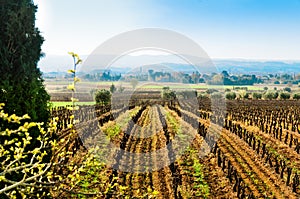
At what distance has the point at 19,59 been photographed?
310 inches

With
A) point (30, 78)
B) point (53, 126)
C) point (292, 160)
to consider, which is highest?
point (30, 78)

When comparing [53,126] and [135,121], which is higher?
[53,126]

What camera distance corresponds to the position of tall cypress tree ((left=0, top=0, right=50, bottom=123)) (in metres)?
7.48

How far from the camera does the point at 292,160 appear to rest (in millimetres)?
17031

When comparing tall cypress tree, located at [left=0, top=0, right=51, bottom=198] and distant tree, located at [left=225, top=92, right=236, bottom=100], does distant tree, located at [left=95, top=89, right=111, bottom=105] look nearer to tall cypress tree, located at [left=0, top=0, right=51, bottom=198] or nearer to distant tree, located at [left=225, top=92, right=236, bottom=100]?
distant tree, located at [left=225, top=92, right=236, bottom=100]

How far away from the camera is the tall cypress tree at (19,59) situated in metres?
7.48

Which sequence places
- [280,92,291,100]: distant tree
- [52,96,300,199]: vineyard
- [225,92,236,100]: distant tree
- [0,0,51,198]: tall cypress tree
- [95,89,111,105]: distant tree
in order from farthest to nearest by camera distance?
[225,92,236,100]: distant tree → [280,92,291,100]: distant tree → [95,89,111,105]: distant tree → [52,96,300,199]: vineyard → [0,0,51,198]: tall cypress tree

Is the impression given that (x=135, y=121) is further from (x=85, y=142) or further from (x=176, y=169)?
(x=176, y=169)

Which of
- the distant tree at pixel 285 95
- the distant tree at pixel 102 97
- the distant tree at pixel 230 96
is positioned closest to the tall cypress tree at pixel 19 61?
the distant tree at pixel 102 97

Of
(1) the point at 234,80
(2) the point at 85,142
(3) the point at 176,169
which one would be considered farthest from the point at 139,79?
(3) the point at 176,169

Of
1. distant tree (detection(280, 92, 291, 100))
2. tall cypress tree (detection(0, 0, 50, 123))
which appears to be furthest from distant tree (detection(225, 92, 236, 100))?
tall cypress tree (detection(0, 0, 50, 123))

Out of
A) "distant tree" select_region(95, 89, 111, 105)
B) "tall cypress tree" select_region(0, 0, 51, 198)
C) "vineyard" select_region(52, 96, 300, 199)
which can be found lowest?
"vineyard" select_region(52, 96, 300, 199)

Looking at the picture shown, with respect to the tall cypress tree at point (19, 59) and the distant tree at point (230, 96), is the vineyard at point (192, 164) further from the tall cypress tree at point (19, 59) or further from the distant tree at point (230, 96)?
the distant tree at point (230, 96)

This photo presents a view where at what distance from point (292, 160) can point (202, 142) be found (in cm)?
617
